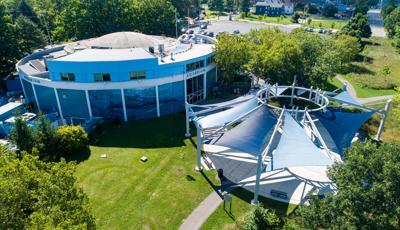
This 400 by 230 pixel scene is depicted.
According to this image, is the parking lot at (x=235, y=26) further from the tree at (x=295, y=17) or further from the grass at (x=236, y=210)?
the grass at (x=236, y=210)

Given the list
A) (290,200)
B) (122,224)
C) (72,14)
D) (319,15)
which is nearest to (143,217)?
(122,224)

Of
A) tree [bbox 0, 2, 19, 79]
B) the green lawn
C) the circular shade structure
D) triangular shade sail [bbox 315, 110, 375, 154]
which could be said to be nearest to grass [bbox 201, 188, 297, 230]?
the circular shade structure

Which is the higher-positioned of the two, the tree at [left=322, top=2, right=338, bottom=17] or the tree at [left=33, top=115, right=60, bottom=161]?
the tree at [left=322, top=2, right=338, bottom=17]

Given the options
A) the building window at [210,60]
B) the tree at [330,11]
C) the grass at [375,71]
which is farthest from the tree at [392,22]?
the building window at [210,60]

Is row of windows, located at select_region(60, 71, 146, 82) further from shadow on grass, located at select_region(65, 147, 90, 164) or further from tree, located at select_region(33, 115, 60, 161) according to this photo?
shadow on grass, located at select_region(65, 147, 90, 164)

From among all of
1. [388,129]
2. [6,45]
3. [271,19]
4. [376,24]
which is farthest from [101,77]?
[376,24]
